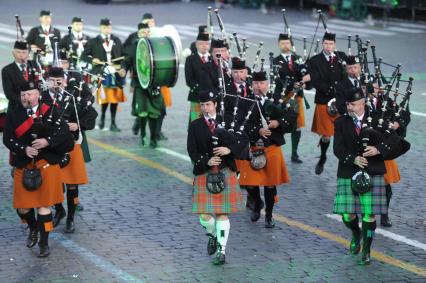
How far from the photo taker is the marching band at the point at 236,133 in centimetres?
1336

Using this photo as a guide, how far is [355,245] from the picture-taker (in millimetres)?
13680

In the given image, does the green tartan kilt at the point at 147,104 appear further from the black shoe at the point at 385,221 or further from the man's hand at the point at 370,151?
the man's hand at the point at 370,151

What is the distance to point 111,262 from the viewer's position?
13.4m

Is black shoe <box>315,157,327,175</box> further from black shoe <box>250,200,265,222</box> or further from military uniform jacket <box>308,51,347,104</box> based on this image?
black shoe <box>250,200,265,222</box>

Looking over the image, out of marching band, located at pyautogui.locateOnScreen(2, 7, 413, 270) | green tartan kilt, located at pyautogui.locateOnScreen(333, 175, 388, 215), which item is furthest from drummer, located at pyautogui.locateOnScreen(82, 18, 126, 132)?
green tartan kilt, located at pyautogui.locateOnScreen(333, 175, 388, 215)

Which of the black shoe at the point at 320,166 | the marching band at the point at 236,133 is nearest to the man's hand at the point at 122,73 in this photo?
the marching band at the point at 236,133

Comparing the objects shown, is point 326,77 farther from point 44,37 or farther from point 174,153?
point 44,37

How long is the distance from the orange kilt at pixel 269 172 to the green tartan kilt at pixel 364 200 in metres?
1.74

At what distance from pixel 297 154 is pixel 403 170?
6.23 feet

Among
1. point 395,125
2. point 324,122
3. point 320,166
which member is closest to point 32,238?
point 395,125

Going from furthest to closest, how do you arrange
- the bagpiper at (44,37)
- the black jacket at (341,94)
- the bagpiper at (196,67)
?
the bagpiper at (44,37), the bagpiper at (196,67), the black jacket at (341,94)

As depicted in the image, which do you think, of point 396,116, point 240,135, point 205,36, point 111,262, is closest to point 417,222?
point 396,116

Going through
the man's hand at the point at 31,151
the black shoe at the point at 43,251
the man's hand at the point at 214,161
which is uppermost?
the man's hand at the point at 214,161

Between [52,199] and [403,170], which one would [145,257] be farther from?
[403,170]
